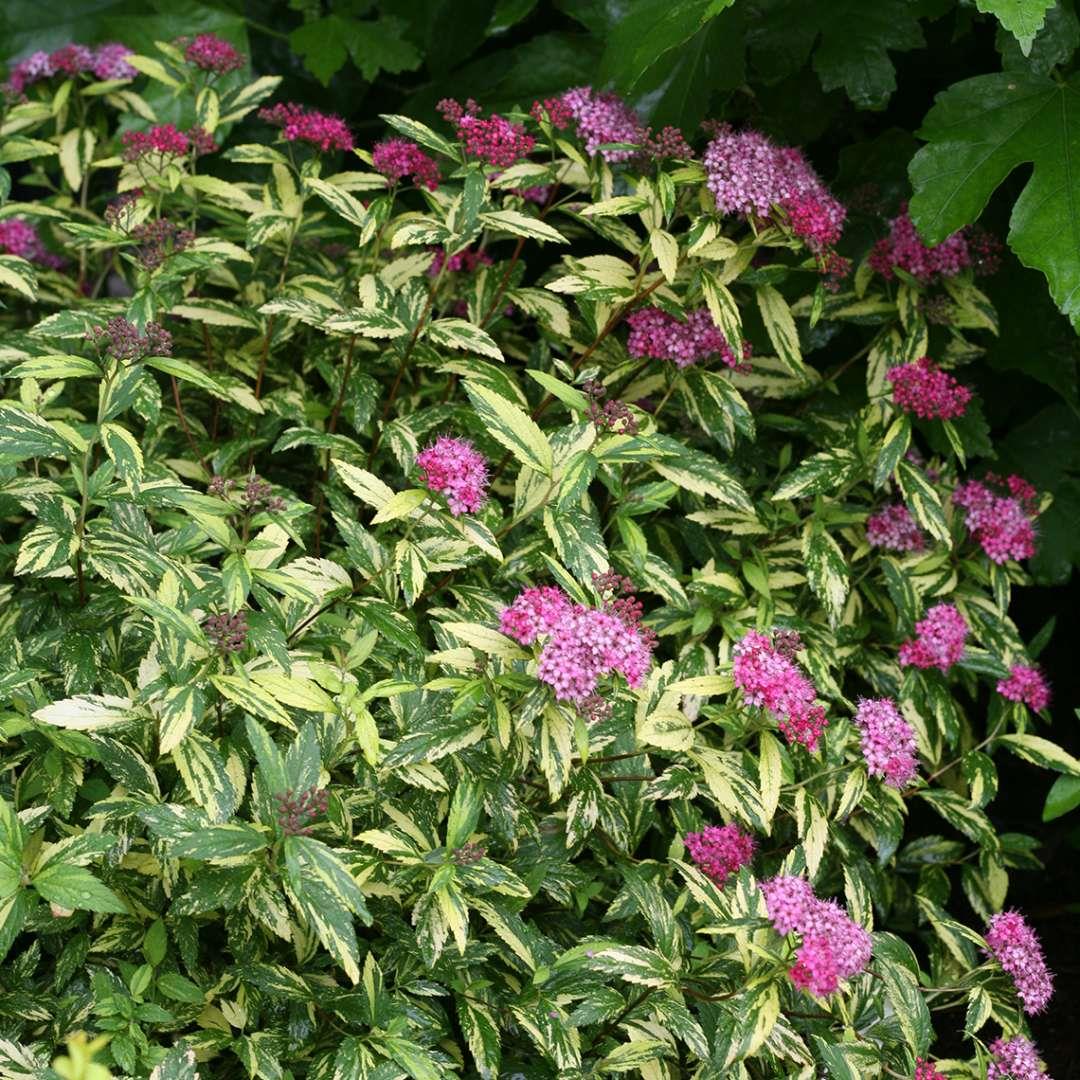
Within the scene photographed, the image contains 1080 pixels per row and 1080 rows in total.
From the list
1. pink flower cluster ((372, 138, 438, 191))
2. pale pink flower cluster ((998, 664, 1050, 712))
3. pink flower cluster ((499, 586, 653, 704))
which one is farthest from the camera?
pale pink flower cluster ((998, 664, 1050, 712))

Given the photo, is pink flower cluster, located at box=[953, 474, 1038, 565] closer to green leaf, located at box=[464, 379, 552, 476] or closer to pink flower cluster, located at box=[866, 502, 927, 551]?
pink flower cluster, located at box=[866, 502, 927, 551]

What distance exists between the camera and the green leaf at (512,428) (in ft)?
4.95

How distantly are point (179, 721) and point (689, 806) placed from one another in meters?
0.76

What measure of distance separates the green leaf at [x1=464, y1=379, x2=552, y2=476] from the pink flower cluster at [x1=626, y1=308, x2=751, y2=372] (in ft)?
1.74

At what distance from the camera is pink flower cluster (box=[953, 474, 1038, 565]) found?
84.0 inches

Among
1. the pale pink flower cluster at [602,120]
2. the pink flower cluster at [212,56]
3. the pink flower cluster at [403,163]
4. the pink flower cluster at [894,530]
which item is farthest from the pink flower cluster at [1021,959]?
the pink flower cluster at [212,56]

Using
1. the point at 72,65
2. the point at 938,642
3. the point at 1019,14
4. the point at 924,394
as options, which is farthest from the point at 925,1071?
the point at 72,65

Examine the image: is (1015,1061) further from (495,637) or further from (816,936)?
(495,637)

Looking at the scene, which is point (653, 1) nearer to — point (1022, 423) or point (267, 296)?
point (267, 296)

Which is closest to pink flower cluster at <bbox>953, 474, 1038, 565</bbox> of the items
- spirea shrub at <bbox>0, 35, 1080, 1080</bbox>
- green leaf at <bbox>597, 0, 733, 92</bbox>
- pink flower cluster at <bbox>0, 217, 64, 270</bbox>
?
spirea shrub at <bbox>0, 35, 1080, 1080</bbox>

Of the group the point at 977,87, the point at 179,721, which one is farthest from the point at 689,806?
the point at 977,87

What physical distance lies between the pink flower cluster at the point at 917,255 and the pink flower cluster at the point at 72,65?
1.50 metres

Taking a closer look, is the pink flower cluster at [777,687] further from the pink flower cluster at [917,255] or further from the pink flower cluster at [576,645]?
the pink flower cluster at [917,255]

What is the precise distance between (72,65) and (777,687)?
6.13 ft
